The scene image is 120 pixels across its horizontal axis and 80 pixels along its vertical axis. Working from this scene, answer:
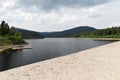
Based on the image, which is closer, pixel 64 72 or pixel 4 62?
pixel 64 72

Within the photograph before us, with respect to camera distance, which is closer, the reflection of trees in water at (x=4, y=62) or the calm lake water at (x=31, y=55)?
the reflection of trees in water at (x=4, y=62)

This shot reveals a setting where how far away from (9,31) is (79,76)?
100856 millimetres

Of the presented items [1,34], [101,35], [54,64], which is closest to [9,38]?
[1,34]

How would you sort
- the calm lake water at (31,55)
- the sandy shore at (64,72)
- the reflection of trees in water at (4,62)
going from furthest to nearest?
the calm lake water at (31,55)
the reflection of trees in water at (4,62)
the sandy shore at (64,72)

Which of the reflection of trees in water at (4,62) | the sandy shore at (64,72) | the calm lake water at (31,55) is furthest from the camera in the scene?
the calm lake water at (31,55)

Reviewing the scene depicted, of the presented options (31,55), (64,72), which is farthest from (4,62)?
(64,72)

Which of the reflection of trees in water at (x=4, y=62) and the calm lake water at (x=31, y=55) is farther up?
the reflection of trees in water at (x=4, y=62)

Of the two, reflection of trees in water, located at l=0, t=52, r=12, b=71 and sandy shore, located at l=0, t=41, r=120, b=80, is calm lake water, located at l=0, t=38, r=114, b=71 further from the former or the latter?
sandy shore, located at l=0, t=41, r=120, b=80

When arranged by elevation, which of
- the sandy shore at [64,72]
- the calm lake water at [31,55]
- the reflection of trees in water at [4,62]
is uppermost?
the sandy shore at [64,72]

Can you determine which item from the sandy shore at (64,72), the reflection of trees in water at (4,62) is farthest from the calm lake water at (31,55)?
the sandy shore at (64,72)

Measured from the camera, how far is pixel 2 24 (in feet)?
348

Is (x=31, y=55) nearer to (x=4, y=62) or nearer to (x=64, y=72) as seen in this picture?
(x=4, y=62)

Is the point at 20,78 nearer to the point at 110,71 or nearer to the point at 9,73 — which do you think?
the point at 9,73

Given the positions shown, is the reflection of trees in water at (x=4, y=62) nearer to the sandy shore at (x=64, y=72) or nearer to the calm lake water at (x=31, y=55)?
the calm lake water at (x=31, y=55)
